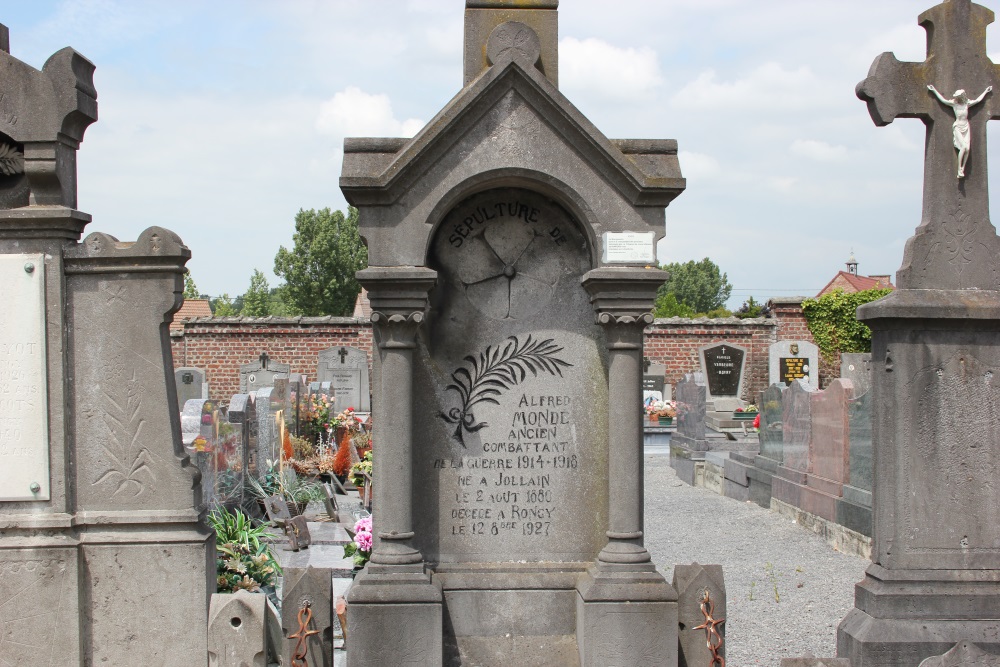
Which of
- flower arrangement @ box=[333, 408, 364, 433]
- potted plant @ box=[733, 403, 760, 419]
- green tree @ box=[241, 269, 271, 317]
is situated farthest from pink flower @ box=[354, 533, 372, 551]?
green tree @ box=[241, 269, 271, 317]

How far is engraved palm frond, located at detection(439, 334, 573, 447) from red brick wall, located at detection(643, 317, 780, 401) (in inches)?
819

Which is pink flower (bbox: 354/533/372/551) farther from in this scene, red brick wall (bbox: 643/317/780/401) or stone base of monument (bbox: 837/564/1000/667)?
red brick wall (bbox: 643/317/780/401)

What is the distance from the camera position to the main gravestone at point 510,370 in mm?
4625

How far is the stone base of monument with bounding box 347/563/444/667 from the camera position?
4574mm

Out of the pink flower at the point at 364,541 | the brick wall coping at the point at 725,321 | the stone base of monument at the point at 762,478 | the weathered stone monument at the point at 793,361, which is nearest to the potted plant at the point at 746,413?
the weathered stone monument at the point at 793,361

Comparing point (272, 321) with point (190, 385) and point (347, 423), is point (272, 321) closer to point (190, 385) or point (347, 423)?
point (190, 385)

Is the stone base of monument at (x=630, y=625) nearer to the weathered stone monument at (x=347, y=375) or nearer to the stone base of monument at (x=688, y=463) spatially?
the stone base of monument at (x=688, y=463)

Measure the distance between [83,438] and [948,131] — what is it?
16.0 feet

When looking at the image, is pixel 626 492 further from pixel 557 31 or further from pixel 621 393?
pixel 557 31

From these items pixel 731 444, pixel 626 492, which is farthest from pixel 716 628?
pixel 731 444

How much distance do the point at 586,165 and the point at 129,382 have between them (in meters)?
2.61

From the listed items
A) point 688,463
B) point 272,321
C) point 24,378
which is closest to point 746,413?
point 688,463

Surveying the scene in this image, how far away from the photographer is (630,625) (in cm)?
461

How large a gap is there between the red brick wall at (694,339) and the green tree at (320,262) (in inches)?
833
